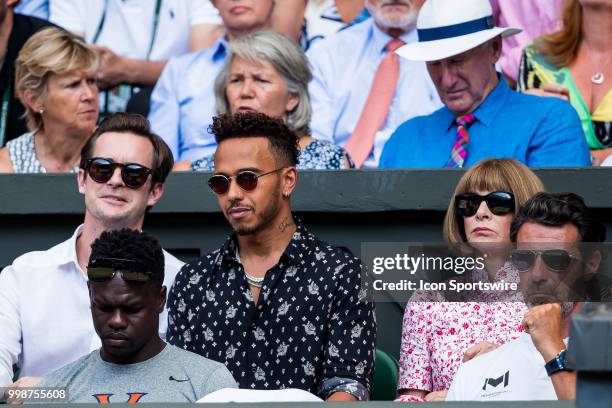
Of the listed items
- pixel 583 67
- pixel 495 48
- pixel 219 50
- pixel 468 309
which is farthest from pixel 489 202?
pixel 219 50

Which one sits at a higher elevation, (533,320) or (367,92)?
(367,92)

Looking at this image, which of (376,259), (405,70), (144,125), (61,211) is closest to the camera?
(376,259)

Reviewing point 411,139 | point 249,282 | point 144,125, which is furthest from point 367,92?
point 249,282

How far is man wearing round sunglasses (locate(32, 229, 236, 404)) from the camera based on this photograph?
179 inches

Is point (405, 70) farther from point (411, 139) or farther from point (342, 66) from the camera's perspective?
point (411, 139)

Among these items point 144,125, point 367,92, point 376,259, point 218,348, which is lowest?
point 218,348

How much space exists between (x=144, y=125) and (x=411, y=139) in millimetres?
1216

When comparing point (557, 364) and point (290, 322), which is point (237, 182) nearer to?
point (290, 322)

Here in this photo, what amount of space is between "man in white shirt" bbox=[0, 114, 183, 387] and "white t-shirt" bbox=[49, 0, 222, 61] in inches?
79.7

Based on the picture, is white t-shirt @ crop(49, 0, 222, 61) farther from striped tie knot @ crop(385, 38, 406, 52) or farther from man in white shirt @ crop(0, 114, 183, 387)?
man in white shirt @ crop(0, 114, 183, 387)

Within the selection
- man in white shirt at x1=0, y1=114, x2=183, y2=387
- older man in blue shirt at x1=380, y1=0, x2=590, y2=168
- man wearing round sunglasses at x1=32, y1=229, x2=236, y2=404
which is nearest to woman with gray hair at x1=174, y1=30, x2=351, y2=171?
older man in blue shirt at x1=380, y1=0, x2=590, y2=168

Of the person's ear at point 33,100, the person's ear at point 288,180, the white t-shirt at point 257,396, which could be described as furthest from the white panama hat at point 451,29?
the white t-shirt at point 257,396

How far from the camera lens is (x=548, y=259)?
443 cm

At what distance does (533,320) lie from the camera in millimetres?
4230
